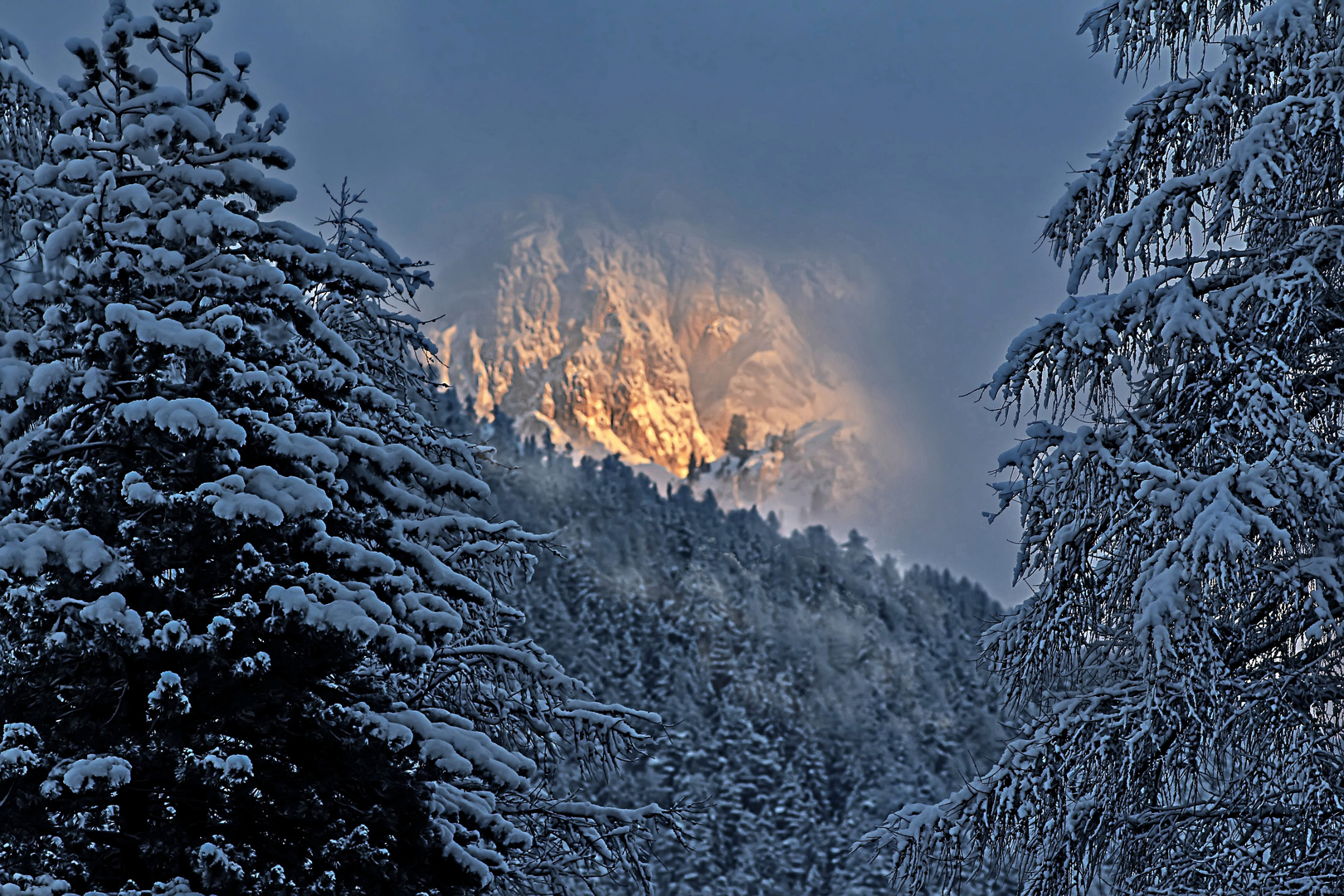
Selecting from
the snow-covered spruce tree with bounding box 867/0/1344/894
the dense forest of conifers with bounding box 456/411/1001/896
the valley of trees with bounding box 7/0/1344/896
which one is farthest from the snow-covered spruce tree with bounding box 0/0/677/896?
the snow-covered spruce tree with bounding box 867/0/1344/894

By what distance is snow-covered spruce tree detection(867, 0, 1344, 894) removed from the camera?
4.72 meters

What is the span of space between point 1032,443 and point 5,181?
241 inches

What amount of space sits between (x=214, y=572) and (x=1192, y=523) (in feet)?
15.4

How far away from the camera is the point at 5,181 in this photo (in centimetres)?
687

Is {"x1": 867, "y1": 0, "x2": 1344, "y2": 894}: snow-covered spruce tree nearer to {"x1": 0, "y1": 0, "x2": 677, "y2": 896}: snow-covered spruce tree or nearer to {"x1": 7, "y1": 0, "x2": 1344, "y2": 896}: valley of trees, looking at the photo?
{"x1": 7, "y1": 0, "x2": 1344, "y2": 896}: valley of trees

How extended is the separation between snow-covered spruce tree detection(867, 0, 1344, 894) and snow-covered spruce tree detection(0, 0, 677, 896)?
2.43 metres

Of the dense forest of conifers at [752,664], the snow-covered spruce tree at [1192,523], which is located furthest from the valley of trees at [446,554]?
the dense forest of conifers at [752,664]

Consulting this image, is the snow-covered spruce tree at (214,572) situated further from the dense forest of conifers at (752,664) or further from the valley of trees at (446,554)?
the dense forest of conifers at (752,664)

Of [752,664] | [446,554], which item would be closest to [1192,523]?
[446,554]

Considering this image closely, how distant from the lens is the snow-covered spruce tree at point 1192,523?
15.5 feet

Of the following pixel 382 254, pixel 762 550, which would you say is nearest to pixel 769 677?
pixel 762 550

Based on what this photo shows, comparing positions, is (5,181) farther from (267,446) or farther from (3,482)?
(267,446)

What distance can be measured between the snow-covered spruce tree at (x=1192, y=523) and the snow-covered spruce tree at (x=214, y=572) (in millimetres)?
2433

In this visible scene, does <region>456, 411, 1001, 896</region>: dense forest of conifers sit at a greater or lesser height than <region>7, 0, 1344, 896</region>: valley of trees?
greater
